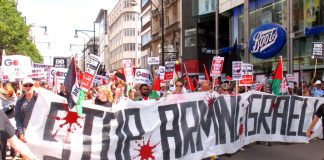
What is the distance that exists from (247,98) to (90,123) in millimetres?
4370

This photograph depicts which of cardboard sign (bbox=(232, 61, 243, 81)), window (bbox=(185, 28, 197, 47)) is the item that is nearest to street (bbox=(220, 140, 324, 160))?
cardboard sign (bbox=(232, 61, 243, 81))

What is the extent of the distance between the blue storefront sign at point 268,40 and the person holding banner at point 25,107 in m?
20.1

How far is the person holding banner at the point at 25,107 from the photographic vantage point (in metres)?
7.13

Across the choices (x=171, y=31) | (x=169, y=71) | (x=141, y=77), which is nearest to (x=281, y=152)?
(x=141, y=77)

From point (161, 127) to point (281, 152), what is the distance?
10.9 feet

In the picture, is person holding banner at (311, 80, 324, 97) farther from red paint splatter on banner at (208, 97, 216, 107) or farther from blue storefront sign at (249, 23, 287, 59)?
blue storefront sign at (249, 23, 287, 59)

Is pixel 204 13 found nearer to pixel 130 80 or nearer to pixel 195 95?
pixel 130 80

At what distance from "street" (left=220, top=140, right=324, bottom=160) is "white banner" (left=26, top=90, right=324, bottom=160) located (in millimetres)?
185

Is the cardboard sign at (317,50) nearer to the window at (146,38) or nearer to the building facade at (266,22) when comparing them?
the building facade at (266,22)

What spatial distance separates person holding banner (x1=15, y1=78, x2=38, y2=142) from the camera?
7.13 meters

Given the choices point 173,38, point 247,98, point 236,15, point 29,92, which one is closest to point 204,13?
point 236,15

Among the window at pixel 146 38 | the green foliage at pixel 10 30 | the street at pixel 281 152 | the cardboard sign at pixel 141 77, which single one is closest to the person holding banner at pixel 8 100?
the street at pixel 281 152

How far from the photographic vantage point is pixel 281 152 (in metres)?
10.0

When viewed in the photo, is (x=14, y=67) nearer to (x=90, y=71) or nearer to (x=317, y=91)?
(x=90, y=71)
